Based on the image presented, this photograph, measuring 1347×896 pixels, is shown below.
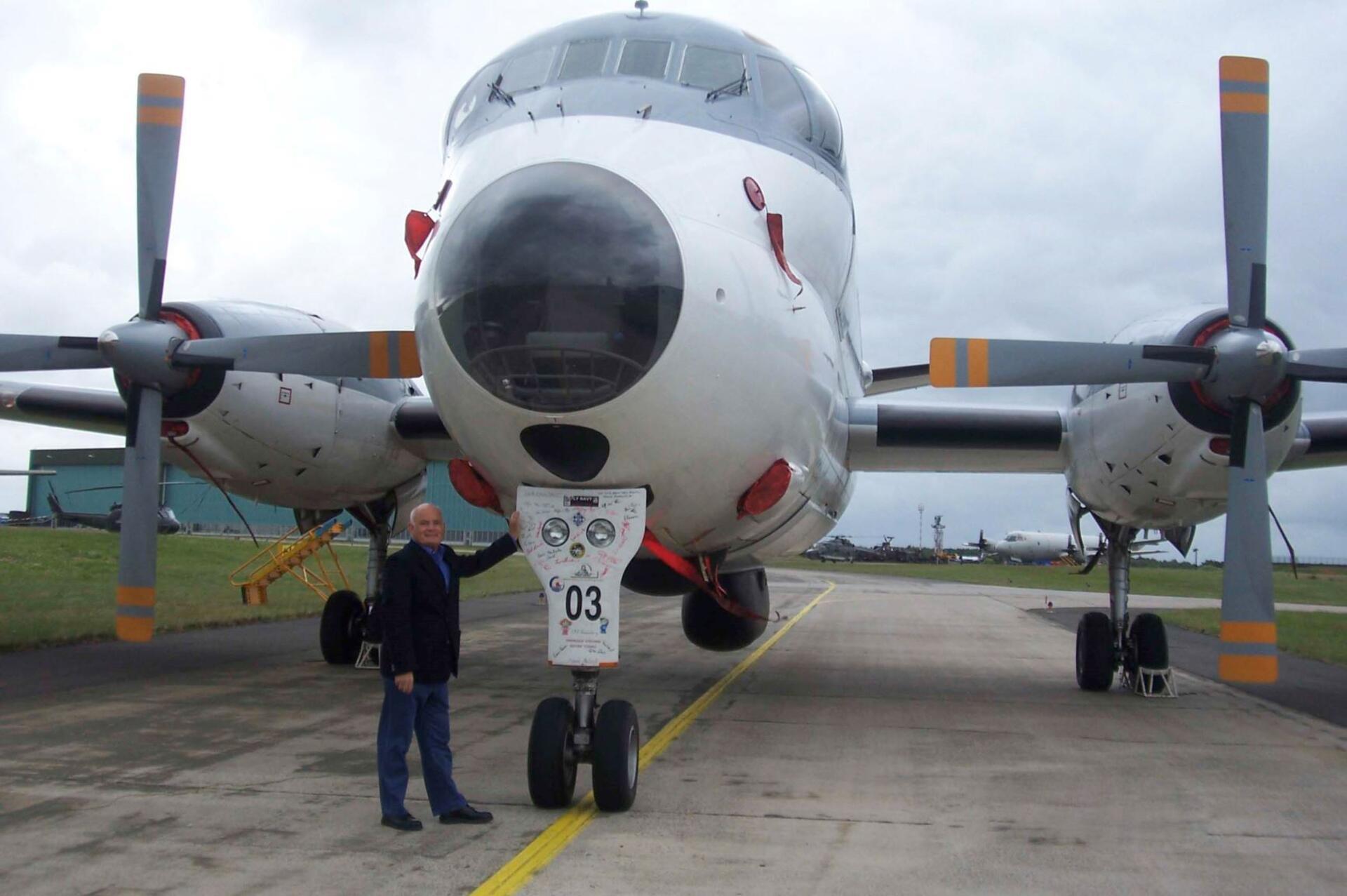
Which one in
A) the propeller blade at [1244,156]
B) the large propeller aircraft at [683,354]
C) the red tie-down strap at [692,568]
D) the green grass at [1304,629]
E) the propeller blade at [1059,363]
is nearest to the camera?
the large propeller aircraft at [683,354]

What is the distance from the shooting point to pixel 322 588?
29.5 m

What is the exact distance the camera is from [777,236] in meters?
6.80

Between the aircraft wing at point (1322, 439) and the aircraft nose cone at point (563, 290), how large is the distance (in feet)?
26.5

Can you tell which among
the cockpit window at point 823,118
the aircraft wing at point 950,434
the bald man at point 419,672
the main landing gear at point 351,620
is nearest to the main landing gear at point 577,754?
the bald man at point 419,672

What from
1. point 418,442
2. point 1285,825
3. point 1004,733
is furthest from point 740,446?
point 418,442

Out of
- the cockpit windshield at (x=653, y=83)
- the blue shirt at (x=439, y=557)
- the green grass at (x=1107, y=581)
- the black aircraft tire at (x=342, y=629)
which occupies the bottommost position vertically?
the green grass at (x=1107, y=581)

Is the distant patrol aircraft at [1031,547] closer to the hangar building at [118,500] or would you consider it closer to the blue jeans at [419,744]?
the hangar building at [118,500]

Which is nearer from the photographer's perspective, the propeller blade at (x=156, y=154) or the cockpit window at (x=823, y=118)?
the cockpit window at (x=823, y=118)

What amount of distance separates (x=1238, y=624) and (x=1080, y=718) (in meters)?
2.09

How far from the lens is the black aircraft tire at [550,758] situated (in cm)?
609

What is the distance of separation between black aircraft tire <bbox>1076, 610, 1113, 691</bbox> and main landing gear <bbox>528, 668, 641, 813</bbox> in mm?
7362

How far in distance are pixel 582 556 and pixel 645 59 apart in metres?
3.20

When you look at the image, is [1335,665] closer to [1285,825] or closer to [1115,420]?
[1115,420]

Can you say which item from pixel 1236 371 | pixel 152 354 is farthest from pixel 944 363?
pixel 152 354
